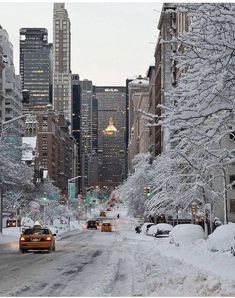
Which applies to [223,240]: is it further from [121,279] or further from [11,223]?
[11,223]

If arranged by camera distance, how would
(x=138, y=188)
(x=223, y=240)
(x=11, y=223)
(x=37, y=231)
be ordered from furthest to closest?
(x=138, y=188) → (x=11, y=223) → (x=37, y=231) → (x=223, y=240)

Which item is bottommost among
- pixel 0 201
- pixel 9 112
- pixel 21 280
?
pixel 21 280

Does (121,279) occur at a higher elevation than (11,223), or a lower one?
lower

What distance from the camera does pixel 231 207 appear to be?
7088 centimetres

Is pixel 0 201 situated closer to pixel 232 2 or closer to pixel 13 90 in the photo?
pixel 232 2

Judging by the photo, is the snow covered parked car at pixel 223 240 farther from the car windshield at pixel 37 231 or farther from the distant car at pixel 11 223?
the distant car at pixel 11 223

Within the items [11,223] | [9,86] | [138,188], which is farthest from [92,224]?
[9,86]

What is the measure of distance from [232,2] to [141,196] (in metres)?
82.9

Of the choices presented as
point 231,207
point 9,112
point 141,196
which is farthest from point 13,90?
point 231,207

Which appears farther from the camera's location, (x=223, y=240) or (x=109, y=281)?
(x=223, y=240)

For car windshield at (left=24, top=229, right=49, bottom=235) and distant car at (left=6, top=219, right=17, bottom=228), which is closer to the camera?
car windshield at (left=24, top=229, right=49, bottom=235)

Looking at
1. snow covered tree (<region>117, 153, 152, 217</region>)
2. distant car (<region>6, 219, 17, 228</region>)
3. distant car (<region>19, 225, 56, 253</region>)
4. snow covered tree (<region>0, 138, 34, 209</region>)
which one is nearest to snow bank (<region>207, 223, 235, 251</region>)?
distant car (<region>19, 225, 56, 253</region>)

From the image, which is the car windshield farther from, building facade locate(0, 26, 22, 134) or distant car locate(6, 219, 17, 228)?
building facade locate(0, 26, 22, 134)

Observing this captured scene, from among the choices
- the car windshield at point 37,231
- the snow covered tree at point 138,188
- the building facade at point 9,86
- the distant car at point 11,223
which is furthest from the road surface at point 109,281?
the building facade at point 9,86
